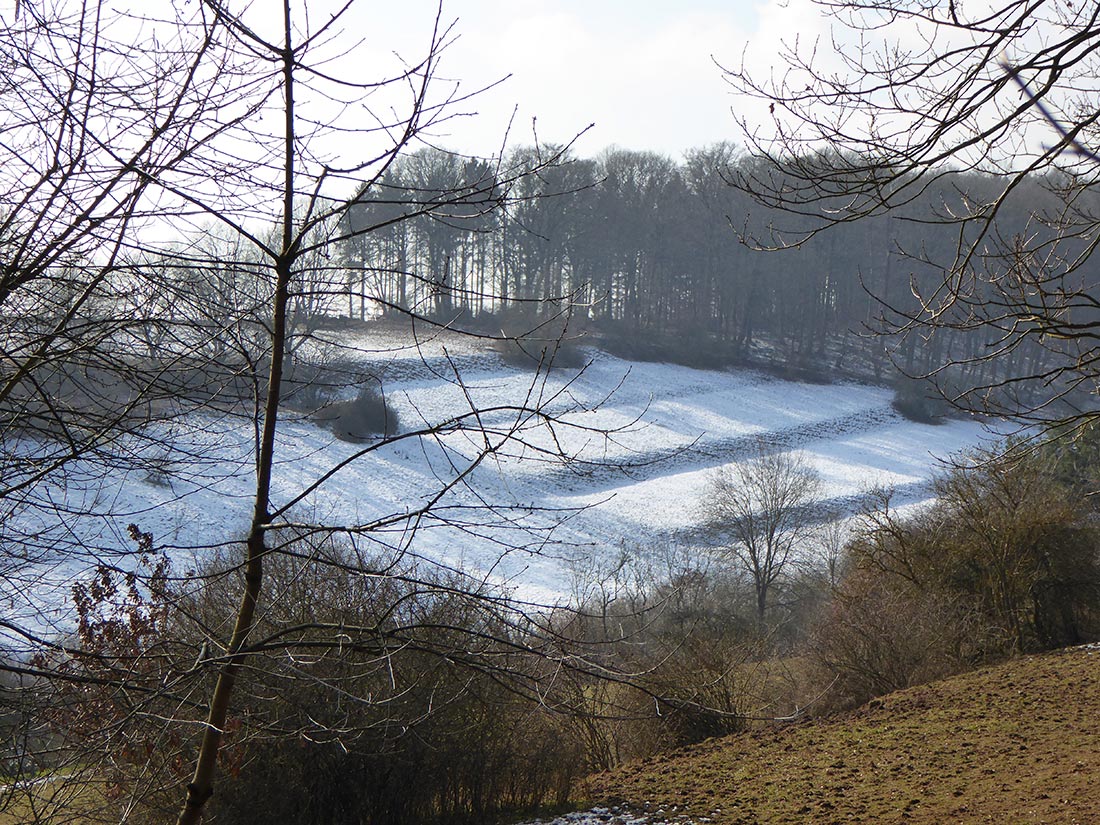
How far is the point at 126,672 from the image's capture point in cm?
349

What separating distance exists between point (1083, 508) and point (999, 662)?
3381mm

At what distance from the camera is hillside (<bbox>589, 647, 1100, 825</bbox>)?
7.50 m

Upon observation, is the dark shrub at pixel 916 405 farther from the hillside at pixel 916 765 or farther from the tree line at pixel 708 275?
the hillside at pixel 916 765

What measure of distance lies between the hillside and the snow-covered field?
838 cm

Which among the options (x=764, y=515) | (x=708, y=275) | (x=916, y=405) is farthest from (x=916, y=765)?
(x=708, y=275)

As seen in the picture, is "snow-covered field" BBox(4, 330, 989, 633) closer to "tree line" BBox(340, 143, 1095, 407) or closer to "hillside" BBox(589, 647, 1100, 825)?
"tree line" BBox(340, 143, 1095, 407)

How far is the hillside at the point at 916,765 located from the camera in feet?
24.6

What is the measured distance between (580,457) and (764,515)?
20.0 feet

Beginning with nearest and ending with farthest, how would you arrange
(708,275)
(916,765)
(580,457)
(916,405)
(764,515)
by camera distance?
(916,765) → (580,457) → (764,515) → (916,405) → (708,275)

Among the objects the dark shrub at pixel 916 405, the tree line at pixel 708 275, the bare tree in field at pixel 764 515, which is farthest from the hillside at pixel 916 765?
the tree line at pixel 708 275

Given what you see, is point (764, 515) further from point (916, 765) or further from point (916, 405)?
point (916, 405)

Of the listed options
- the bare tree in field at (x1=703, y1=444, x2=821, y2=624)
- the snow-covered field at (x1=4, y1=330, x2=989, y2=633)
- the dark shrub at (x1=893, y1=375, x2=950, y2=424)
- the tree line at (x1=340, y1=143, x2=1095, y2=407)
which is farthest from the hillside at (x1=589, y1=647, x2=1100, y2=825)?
the tree line at (x1=340, y1=143, x2=1095, y2=407)

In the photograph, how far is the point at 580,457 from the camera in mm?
27547

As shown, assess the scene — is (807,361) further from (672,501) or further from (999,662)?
(999,662)
